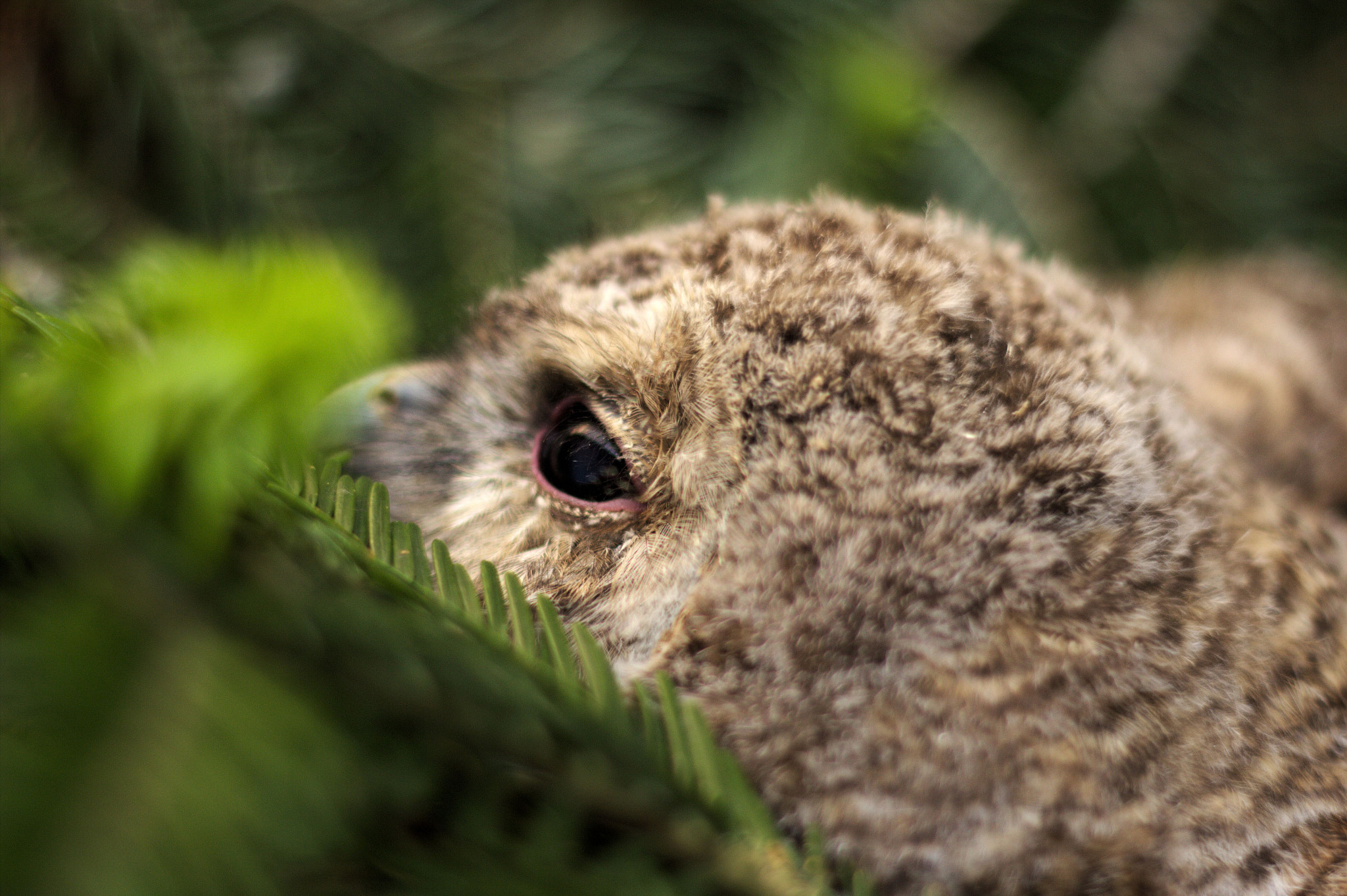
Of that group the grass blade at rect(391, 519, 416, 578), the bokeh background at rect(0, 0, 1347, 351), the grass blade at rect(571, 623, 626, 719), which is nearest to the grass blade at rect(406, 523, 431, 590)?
the grass blade at rect(391, 519, 416, 578)

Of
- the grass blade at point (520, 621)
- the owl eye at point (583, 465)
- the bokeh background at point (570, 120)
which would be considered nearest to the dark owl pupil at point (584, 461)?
the owl eye at point (583, 465)

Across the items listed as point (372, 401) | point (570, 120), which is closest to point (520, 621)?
point (372, 401)

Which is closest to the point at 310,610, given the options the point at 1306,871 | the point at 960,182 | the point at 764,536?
the point at 764,536

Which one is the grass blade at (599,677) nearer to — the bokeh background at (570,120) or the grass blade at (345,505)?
the grass blade at (345,505)

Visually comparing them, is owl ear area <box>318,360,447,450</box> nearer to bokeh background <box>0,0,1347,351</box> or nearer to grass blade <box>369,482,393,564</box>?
bokeh background <box>0,0,1347,351</box>

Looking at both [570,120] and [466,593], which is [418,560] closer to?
[466,593]

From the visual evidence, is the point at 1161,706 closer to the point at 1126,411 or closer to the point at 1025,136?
the point at 1126,411
